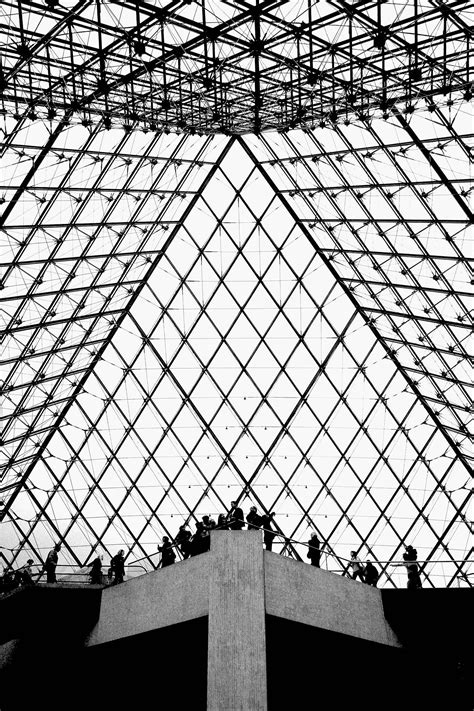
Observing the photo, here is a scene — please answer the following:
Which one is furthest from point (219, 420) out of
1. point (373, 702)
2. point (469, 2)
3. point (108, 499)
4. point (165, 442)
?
point (469, 2)

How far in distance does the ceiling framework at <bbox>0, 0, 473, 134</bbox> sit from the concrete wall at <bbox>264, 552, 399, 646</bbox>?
44.9ft

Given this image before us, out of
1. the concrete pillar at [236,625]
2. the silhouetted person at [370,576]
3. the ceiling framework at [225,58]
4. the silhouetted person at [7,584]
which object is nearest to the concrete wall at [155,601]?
the concrete pillar at [236,625]

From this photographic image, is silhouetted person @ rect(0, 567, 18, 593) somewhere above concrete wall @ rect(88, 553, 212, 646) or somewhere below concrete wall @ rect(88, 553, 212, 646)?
above

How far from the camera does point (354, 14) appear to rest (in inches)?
961

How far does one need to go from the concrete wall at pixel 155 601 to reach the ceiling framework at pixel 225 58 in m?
13.3

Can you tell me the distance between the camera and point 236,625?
789 inches

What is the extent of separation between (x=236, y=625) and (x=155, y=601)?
13.3 feet

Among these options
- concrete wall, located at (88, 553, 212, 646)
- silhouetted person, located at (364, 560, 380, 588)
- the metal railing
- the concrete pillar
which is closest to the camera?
the concrete pillar

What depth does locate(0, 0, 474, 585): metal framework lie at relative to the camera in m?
25.2

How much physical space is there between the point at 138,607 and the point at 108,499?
754 inches

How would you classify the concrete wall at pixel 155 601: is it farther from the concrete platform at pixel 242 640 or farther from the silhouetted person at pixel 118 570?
the silhouetted person at pixel 118 570

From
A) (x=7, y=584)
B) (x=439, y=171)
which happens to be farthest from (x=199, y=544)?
(x=439, y=171)

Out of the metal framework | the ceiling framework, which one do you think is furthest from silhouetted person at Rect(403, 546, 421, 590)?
the ceiling framework

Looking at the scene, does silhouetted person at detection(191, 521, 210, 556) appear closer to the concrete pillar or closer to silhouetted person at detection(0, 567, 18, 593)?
the concrete pillar
